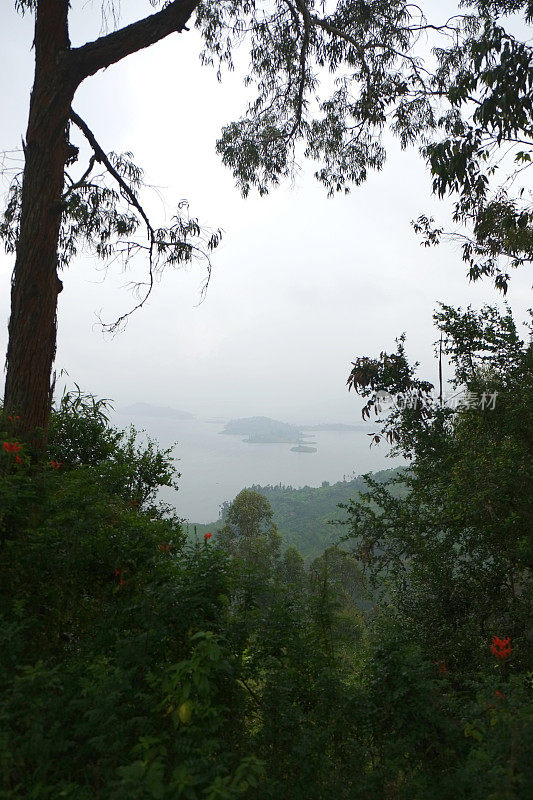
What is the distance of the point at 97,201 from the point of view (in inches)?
229

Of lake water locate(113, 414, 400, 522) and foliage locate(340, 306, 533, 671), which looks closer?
foliage locate(340, 306, 533, 671)

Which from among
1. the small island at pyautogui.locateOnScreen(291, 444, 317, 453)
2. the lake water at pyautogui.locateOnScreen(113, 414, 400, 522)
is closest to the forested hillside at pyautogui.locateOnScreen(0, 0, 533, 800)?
the lake water at pyautogui.locateOnScreen(113, 414, 400, 522)

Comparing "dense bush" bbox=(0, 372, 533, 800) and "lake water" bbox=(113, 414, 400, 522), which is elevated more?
"lake water" bbox=(113, 414, 400, 522)

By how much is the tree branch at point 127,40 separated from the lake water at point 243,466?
96409 millimetres

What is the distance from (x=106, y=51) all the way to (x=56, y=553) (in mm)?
4218

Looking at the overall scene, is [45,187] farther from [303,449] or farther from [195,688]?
[303,449]

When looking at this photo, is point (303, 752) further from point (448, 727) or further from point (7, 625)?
point (7, 625)

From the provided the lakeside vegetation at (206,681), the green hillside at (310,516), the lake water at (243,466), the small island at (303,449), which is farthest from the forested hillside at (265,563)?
the small island at (303,449)

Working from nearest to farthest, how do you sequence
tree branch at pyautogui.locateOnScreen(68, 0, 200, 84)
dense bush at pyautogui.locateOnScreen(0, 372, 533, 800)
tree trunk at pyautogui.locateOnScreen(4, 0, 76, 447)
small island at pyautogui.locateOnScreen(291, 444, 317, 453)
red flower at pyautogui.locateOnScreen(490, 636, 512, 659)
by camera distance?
1. dense bush at pyautogui.locateOnScreen(0, 372, 533, 800)
2. red flower at pyautogui.locateOnScreen(490, 636, 512, 659)
3. tree trunk at pyautogui.locateOnScreen(4, 0, 76, 447)
4. tree branch at pyautogui.locateOnScreen(68, 0, 200, 84)
5. small island at pyautogui.locateOnScreen(291, 444, 317, 453)

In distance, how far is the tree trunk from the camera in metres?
3.93

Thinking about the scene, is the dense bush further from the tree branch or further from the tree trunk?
the tree branch

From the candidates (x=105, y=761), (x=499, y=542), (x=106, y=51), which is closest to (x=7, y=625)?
(x=105, y=761)

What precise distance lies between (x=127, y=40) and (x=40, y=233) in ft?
6.16

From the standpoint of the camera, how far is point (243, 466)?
500ft
